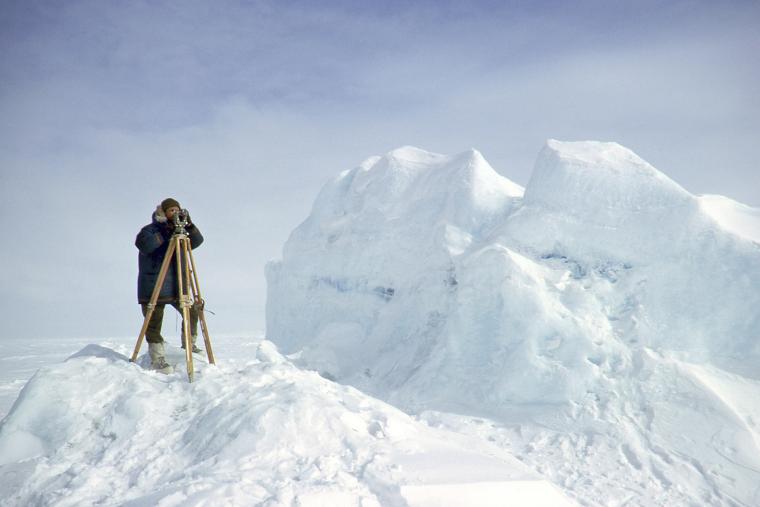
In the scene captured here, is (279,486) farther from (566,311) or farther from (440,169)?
(440,169)

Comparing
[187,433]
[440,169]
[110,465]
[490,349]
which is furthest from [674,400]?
[440,169]

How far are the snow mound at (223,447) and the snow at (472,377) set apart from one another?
0.02 meters

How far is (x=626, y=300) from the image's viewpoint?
8266 mm

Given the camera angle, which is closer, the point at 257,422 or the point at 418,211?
the point at 257,422

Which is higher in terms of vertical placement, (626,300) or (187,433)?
(626,300)

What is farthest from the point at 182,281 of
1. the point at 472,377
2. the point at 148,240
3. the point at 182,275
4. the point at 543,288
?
the point at 543,288

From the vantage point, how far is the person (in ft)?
17.3

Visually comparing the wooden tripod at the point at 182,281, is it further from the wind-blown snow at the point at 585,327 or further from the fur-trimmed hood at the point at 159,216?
the wind-blown snow at the point at 585,327

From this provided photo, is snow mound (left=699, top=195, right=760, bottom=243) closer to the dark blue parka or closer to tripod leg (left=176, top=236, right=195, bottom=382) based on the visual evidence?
tripod leg (left=176, top=236, right=195, bottom=382)

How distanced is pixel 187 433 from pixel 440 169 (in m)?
10.9

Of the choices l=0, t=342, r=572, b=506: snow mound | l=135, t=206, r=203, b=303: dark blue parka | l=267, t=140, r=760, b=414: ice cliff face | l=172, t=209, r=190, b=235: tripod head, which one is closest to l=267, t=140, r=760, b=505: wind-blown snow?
l=267, t=140, r=760, b=414: ice cliff face

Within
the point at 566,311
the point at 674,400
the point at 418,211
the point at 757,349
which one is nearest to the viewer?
the point at 674,400

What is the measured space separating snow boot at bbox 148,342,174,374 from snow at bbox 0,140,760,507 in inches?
6.7

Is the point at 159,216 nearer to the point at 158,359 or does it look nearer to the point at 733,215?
the point at 158,359
